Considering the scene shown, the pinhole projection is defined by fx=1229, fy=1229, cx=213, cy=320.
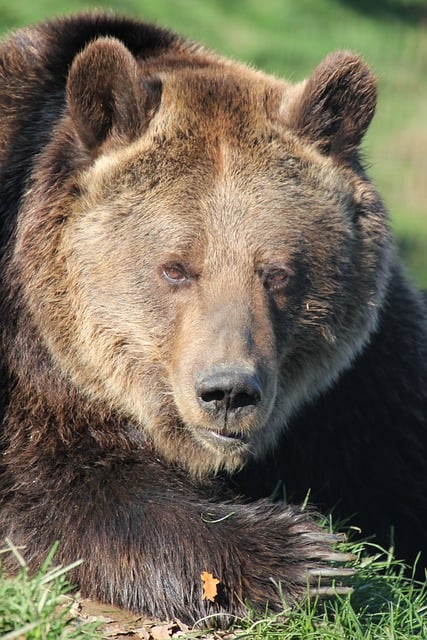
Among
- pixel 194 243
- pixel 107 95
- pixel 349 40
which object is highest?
pixel 107 95

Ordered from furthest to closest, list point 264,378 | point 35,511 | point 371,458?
point 371,458, point 35,511, point 264,378

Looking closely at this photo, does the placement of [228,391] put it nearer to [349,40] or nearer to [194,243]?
[194,243]

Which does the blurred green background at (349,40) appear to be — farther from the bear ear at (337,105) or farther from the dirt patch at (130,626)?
the dirt patch at (130,626)

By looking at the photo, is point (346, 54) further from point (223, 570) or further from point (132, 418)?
point (223, 570)

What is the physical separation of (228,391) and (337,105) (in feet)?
6.90

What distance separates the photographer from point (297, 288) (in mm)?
6996

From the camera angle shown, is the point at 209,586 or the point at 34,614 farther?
the point at 209,586

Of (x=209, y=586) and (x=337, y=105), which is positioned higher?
(x=337, y=105)

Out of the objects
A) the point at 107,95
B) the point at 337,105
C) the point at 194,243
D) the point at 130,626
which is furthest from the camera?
the point at 337,105

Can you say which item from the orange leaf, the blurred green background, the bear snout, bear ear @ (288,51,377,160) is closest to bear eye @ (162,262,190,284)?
the bear snout

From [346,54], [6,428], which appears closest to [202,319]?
[6,428]

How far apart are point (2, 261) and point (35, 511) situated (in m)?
1.47

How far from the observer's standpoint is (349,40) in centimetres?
1947

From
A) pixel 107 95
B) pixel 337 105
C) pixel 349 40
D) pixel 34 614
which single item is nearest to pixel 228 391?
pixel 34 614
